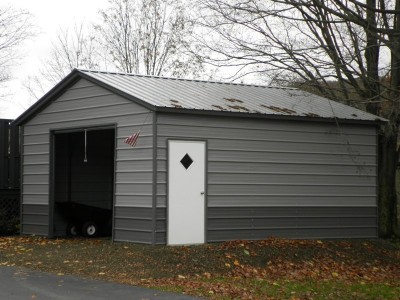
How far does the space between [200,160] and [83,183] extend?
561cm

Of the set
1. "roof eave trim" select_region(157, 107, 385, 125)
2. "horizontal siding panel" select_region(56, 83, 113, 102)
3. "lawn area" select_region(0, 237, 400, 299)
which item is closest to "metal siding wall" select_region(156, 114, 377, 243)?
"roof eave trim" select_region(157, 107, 385, 125)

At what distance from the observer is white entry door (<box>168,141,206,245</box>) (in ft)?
55.4

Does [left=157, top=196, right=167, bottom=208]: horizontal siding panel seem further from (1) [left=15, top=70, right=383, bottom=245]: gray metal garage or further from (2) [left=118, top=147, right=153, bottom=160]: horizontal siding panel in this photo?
(2) [left=118, top=147, right=153, bottom=160]: horizontal siding panel

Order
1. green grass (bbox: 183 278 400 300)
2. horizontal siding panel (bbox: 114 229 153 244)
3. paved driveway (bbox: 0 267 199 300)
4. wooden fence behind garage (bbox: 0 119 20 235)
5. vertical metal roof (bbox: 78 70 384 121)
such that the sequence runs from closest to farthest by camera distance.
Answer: paved driveway (bbox: 0 267 199 300)
green grass (bbox: 183 278 400 300)
horizontal siding panel (bbox: 114 229 153 244)
vertical metal roof (bbox: 78 70 384 121)
wooden fence behind garage (bbox: 0 119 20 235)

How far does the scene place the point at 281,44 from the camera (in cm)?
2058

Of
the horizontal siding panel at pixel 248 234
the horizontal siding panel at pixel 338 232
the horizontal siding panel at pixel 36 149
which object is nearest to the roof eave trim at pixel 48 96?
the horizontal siding panel at pixel 36 149

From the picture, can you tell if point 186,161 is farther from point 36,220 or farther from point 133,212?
point 36,220

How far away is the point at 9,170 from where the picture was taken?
22.3m

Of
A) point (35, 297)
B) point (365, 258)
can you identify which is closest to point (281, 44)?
point (365, 258)

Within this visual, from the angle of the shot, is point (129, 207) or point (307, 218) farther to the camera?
point (307, 218)

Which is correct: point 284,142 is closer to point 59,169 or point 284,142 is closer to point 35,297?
point 59,169

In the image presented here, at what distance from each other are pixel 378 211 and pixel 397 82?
11.8 ft

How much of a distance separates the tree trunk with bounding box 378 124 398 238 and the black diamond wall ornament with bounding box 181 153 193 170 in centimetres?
672

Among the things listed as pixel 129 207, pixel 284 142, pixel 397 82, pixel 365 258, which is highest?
pixel 397 82
